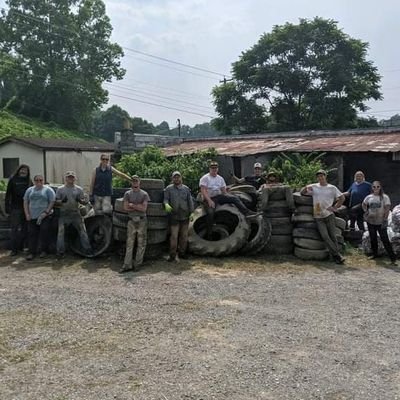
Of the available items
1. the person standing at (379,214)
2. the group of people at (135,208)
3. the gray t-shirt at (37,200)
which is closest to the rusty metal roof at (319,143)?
the person standing at (379,214)

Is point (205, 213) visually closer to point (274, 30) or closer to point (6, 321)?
point (6, 321)

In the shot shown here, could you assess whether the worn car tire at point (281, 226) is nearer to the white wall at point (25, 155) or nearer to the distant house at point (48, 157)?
the distant house at point (48, 157)

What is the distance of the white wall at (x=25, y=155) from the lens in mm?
22688

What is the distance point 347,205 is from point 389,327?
5.91m

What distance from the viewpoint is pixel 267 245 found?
944cm

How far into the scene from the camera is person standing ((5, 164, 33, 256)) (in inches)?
364

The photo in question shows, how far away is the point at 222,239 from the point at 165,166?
6.62m

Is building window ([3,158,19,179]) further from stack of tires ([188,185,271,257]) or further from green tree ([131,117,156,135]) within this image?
green tree ([131,117,156,135])

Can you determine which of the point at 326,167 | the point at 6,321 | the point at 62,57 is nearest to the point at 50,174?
the point at 326,167

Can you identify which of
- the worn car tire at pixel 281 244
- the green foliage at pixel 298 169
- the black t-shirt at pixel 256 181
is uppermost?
the green foliage at pixel 298 169

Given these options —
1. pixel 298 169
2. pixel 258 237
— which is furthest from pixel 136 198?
pixel 298 169

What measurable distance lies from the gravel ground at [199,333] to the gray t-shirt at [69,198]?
1339 mm

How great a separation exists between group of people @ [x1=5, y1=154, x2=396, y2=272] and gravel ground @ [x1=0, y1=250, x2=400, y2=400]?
31.7 inches

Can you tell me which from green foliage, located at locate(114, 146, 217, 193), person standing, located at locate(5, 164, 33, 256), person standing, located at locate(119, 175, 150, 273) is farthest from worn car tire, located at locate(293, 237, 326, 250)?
green foliage, located at locate(114, 146, 217, 193)
